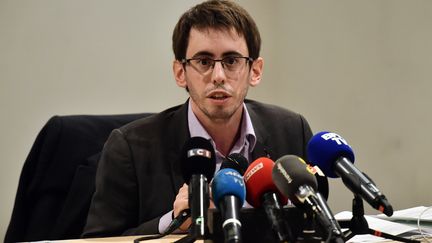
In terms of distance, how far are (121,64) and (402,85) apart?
1662 millimetres

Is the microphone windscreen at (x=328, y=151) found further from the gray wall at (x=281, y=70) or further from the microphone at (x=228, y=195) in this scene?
the gray wall at (x=281, y=70)

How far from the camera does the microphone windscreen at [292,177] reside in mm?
958

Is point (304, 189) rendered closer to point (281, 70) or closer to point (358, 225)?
point (358, 225)

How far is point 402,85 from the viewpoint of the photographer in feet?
8.14

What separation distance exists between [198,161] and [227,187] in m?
0.15

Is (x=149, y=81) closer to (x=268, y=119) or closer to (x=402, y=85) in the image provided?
(x=268, y=119)

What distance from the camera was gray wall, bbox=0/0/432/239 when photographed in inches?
97.2

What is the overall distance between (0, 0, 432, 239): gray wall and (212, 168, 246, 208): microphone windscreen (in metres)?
1.63

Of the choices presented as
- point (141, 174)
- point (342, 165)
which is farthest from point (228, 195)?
point (141, 174)

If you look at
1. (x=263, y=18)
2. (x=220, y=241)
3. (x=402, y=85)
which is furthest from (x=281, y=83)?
(x=220, y=241)

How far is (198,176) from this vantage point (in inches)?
41.6

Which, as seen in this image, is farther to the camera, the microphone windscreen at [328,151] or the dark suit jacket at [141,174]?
the dark suit jacket at [141,174]

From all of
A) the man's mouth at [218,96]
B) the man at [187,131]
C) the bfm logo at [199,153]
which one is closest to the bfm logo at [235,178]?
the bfm logo at [199,153]

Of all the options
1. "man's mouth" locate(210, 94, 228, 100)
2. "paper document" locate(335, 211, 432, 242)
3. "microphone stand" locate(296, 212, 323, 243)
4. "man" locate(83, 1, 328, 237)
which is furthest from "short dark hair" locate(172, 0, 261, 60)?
"microphone stand" locate(296, 212, 323, 243)
